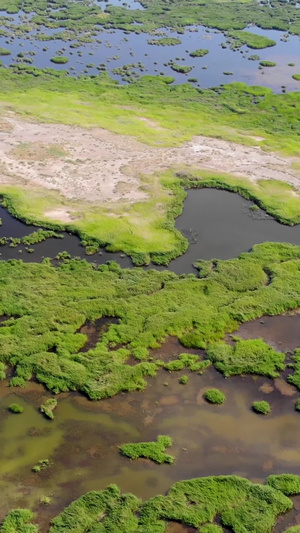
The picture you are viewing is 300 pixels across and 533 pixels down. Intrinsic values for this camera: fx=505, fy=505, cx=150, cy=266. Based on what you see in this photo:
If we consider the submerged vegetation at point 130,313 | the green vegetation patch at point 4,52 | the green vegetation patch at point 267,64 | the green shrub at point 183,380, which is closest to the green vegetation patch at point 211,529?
the green shrub at point 183,380

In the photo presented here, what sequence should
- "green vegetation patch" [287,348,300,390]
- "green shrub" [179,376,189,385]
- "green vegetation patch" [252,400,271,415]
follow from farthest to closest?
"green vegetation patch" [287,348,300,390] < "green shrub" [179,376,189,385] < "green vegetation patch" [252,400,271,415]

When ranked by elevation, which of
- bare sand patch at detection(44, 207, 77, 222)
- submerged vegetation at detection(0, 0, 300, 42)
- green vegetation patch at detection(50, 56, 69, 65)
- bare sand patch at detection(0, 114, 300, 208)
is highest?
submerged vegetation at detection(0, 0, 300, 42)

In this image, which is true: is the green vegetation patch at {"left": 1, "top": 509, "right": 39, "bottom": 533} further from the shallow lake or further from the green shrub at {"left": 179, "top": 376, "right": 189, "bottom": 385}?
the shallow lake

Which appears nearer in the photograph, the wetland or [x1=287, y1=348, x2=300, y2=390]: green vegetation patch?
the wetland

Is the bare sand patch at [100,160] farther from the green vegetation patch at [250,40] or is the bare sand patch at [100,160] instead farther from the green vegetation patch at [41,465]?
the green vegetation patch at [250,40]

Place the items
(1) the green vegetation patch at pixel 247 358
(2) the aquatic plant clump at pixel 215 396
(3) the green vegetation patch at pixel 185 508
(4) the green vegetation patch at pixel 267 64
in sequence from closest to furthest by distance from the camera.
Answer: (3) the green vegetation patch at pixel 185 508 → (2) the aquatic plant clump at pixel 215 396 → (1) the green vegetation patch at pixel 247 358 → (4) the green vegetation patch at pixel 267 64

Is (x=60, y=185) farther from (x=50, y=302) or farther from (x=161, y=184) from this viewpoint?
(x=50, y=302)

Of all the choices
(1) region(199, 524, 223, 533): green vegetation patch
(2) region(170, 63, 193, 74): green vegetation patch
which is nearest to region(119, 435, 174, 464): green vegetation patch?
(1) region(199, 524, 223, 533): green vegetation patch
